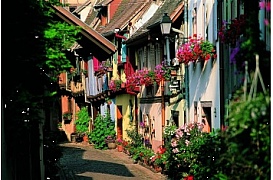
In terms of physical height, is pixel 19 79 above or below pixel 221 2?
below

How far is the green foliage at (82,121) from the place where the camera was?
37909 millimetres

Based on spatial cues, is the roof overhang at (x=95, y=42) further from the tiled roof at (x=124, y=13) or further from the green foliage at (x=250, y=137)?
the tiled roof at (x=124, y=13)

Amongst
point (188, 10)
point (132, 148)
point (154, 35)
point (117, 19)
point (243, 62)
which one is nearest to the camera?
point (243, 62)

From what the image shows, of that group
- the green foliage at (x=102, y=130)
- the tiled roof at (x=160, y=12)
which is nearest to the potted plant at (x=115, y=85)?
the tiled roof at (x=160, y=12)

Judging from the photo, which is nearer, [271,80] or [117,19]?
[271,80]

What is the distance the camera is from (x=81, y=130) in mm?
37938

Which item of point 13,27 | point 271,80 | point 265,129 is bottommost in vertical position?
point 265,129

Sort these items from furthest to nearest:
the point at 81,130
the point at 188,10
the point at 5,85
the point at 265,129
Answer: the point at 81,130
the point at 188,10
the point at 5,85
the point at 265,129

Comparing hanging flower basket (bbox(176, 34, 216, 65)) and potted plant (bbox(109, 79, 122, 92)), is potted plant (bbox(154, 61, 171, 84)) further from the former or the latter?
potted plant (bbox(109, 79, 122, 92))

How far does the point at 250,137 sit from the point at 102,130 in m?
27.4

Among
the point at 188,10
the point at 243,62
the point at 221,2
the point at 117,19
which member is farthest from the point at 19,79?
the point at 117,19

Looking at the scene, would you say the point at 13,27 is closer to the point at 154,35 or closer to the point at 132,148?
the point at 154,35

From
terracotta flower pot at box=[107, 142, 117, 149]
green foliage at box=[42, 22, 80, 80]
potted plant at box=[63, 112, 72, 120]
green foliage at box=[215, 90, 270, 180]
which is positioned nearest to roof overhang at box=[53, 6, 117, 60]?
green foliage at box=[42, 22, 80, 80]

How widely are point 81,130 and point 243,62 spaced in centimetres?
3150
